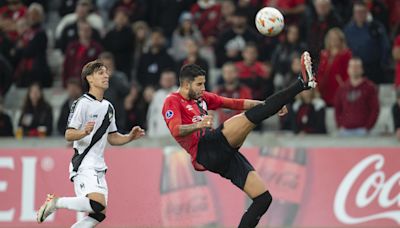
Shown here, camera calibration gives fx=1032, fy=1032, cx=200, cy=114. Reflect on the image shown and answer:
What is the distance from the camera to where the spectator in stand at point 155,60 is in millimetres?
18812

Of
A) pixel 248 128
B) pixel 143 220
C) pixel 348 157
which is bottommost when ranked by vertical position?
pixel 143 220

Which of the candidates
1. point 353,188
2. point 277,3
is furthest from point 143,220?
point 277,3

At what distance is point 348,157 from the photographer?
15961 millimetres

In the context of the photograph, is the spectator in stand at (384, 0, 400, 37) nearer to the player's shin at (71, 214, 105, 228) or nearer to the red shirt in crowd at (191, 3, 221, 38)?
Answer: the red shirt in crowd at (191, 3, 221, 38)

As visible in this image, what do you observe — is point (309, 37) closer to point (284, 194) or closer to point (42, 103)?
point (284, 194)

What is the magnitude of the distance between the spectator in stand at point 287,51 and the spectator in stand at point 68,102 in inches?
137

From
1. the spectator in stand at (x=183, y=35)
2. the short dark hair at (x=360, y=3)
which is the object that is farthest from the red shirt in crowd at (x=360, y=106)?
the spectator in stand at (x=183, y=35)

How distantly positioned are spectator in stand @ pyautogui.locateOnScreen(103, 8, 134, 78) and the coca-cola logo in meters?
5.51

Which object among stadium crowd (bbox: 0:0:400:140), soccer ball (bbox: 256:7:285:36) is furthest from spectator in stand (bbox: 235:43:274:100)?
soccer ball (bbox: 256:7:285:36)

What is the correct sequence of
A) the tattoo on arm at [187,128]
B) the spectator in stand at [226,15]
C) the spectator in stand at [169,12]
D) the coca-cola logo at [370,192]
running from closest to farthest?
1. the tattoo on arm at [187,128]
2. the coca-cola logo at [370,192]
3. the spectator in stand at [226,15]
4. the spectator in stand at [169,12]

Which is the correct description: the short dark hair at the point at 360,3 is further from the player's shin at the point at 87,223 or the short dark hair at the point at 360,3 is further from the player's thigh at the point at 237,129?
the player's shin at the point at 87,223

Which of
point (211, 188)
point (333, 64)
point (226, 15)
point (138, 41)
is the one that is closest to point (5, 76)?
point (138, 41)

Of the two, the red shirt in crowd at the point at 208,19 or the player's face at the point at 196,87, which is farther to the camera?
the red shirt in crowd at the point at 208,19

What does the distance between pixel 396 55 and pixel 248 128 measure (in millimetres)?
6229
